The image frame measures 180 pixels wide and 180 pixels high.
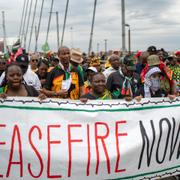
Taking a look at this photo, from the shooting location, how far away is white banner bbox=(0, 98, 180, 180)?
13.8 feet

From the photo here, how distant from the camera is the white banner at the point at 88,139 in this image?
4215 mm

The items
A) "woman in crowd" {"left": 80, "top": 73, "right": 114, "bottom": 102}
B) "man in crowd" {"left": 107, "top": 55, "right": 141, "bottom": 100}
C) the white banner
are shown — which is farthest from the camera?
"man in crowd" {"left": 107, "top": 55, "right": 141, "bottom": 100}

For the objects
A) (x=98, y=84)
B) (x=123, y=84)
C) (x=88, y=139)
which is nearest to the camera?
(x=88, y=139)

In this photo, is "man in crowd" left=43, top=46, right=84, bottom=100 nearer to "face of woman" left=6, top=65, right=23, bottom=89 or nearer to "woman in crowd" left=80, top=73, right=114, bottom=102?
"woman in crowd" left=80, top=73, right=114, bottom=102

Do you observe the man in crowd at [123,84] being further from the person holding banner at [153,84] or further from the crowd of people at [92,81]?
the person holding banner at [153,84]

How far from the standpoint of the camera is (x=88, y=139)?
439 centimetres

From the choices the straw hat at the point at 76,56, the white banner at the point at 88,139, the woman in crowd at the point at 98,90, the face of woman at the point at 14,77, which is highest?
the straw hat at the point at 76,56

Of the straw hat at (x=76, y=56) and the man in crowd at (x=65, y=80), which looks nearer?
the man in crowd at (x=65, y=80)

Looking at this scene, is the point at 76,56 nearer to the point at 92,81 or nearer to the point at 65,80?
the point at 65,80

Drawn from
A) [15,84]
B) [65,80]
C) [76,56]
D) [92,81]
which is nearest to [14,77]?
[15,84]

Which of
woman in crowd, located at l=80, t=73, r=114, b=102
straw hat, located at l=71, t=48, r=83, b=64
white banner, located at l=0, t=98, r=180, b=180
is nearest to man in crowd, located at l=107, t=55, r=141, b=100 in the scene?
straw hat, located at l=71, t=48, r=83, b=64

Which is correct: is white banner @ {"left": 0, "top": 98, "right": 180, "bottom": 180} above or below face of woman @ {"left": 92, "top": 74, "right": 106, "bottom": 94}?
below

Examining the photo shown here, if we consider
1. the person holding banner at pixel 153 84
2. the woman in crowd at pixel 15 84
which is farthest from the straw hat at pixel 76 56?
the woman in crowd at pixel 15 84

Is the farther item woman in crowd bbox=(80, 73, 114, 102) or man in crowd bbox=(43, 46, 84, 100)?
man in crowd bbox=(43, 46, 84, 100)
